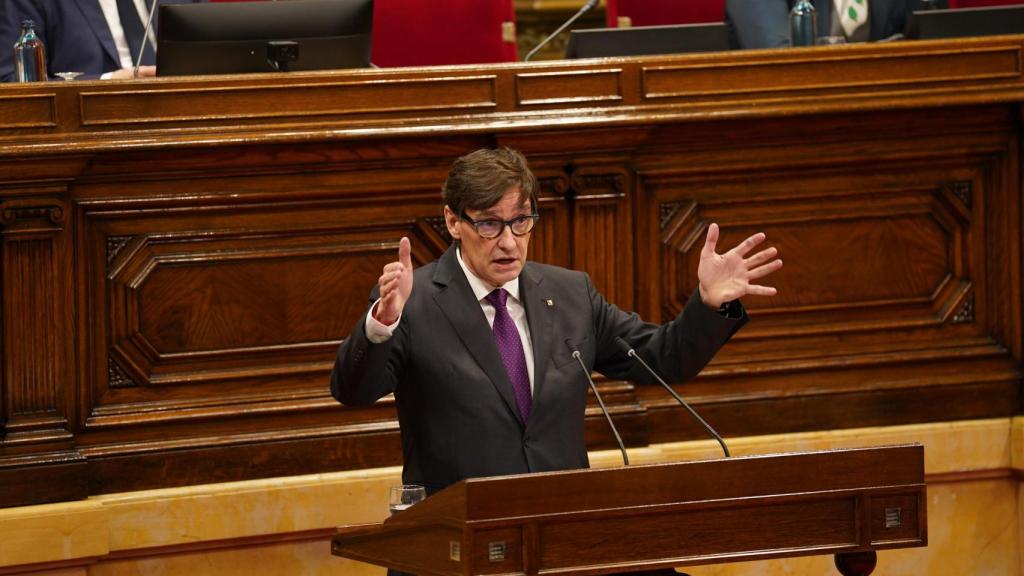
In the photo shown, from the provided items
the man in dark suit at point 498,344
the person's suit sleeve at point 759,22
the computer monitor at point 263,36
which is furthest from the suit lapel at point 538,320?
the person's suit sleeve at point 759,22

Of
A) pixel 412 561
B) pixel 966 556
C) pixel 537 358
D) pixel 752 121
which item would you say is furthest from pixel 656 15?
pixel 412 561

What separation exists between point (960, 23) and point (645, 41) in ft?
2.78

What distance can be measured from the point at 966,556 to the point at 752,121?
1258 millimetres

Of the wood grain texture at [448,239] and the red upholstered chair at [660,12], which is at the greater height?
the red upholstered chair at [660,12]

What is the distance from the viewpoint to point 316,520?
376 centimetres

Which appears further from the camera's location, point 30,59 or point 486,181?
point 30,59

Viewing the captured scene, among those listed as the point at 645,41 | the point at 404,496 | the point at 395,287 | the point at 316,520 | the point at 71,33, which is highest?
the point at 71,33

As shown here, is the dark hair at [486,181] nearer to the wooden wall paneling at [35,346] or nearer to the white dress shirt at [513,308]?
the white dress shirt at [513,308]

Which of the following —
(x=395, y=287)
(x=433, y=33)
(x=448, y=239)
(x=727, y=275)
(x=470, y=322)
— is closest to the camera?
(x=395, y=287)

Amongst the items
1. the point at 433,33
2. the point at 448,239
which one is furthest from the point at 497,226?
the point at 433,33

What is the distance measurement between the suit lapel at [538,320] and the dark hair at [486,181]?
0.55ft

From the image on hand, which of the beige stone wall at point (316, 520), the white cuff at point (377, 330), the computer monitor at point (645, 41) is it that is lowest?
the beige stone wall at point (316, 520)

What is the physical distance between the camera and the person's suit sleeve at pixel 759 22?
182 inches

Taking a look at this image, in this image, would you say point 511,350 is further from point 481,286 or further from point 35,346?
point 35,346
